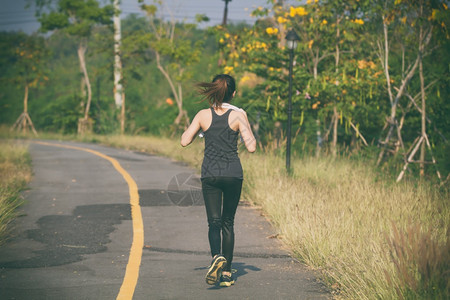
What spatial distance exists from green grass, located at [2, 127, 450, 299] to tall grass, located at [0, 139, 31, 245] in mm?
4068

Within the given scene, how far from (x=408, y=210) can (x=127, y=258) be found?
3933mm

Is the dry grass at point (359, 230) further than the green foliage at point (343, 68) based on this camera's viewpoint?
No

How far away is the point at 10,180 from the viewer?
12828 mm

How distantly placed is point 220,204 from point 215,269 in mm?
656

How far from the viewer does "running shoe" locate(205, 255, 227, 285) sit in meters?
5.73

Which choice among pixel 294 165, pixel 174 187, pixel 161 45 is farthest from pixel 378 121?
pixel 161 45

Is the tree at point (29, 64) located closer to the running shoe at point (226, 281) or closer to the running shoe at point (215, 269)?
the running shoe at point (226, 281)

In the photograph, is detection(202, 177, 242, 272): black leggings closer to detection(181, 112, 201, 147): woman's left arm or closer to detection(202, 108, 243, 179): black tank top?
detection(202, 108, 243, 179): black tank top

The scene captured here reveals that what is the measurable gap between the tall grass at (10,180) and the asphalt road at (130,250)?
0.23 meters

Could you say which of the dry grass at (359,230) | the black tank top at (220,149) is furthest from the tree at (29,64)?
the black tank top at (220,149)

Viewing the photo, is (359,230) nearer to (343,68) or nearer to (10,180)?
(10,180)

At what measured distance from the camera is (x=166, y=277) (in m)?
6.34

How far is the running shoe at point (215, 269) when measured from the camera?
5730mm

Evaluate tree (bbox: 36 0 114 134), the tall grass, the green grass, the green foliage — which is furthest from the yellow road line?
tree (bbox: 36 0 114 134)
